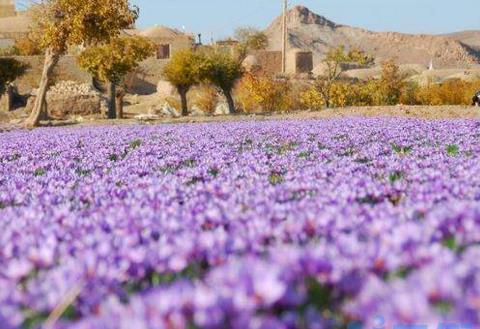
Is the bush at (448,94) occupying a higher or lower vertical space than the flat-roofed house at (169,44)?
lower

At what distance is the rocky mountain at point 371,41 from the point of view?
→ 488ft

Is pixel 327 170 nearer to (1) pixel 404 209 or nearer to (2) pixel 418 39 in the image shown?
(1) pixel 404 209

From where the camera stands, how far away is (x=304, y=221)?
3383mm

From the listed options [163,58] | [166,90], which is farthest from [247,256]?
[163,58]

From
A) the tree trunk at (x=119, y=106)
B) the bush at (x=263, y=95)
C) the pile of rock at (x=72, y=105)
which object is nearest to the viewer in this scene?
the tree trunk at (x=119, y=106)

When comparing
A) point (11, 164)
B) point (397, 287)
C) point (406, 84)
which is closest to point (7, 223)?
point (397, 287)

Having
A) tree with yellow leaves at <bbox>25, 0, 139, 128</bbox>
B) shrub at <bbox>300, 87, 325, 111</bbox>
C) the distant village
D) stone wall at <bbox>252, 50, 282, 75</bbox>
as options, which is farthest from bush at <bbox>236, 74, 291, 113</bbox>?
stone wall at <bbox>252, 50, 282, 75</bbox>

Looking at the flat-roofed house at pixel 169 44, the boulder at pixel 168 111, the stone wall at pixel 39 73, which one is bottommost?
the boulder at pixel 168 111

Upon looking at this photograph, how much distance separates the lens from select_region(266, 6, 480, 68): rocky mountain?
14888cm

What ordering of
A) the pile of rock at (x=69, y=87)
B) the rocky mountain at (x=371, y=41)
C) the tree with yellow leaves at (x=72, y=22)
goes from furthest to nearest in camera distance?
1. the rocky mountain at (x=371, y=41)
2. the pile of rock at (x=69, y=87)
3. the tree with yellow leaves at (x=72, y=22)

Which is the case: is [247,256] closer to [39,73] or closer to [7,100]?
[7,100]

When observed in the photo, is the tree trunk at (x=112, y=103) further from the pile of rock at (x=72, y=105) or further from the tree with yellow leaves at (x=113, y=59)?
the pile of rock at (x=72, y=105)

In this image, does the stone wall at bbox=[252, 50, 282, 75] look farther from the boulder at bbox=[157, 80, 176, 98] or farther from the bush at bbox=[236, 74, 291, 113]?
the bush at bbox=[236, 74, 291, 113]

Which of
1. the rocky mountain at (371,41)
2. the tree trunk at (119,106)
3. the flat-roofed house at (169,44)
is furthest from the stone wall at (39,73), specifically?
the rocky mountain at (371,41)
